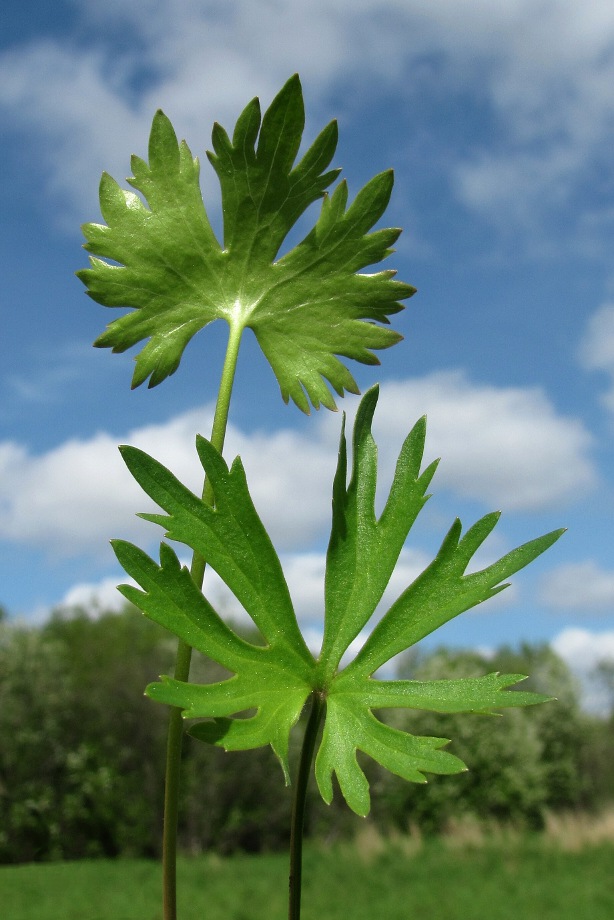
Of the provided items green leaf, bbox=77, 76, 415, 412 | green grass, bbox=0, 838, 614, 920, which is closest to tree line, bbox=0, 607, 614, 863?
green grass, bbox=0, 838, 614, 920

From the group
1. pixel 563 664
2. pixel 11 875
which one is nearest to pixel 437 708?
pixel 11 875

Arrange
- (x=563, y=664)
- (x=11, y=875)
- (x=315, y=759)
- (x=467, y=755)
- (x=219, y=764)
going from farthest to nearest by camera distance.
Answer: (x=563, y=664)
(x=219, y=764)
(x=467, y=755)
(x=11, y=875)
(x=315, y=759)

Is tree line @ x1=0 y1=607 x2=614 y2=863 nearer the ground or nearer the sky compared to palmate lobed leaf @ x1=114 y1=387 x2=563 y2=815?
nearer the ground

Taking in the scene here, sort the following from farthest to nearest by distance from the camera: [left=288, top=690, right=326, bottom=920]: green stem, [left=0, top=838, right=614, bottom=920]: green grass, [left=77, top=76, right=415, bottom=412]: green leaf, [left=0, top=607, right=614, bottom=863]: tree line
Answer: [left=0, top=607, right=614, bottom=863]: tree line < [left=0, top=838, right=614, bottom=920]: green grass < [left=77, top=76, right=415, bottom=412]: green leaf < [left=288, top=690, right=326, bottom=920]: green stem

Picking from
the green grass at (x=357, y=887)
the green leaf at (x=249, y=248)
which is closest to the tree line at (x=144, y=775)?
the green grass at (x=357, y=887)

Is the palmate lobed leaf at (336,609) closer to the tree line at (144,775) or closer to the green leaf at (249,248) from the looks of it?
the green leaf at (249,248)

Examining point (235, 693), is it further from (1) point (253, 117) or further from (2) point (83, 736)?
(2) point (83, 736)

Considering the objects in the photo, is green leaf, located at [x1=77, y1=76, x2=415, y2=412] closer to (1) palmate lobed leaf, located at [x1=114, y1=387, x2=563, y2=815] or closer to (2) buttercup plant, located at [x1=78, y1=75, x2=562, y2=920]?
(2) buttercup plant, located at [x1=78, y1=75, x2=562, y2=920]
